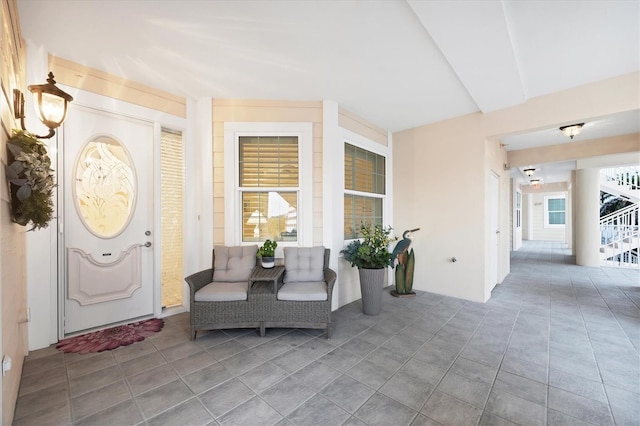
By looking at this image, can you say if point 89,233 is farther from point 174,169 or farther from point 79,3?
point 79,3

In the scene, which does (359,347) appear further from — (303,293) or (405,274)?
(405,274)

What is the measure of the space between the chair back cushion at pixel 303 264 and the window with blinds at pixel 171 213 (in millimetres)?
1561

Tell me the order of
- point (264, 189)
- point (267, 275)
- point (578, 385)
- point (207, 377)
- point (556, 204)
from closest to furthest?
1. point (578, 385)
2. point (207, 377)
3. point (267, 275)
4. point (264, 189)
5. point (556, 204)

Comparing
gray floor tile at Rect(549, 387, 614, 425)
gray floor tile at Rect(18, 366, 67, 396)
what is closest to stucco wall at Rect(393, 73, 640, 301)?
gray floor tile at Rect(549, 387, 614, 425)

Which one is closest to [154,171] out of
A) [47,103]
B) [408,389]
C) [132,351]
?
[47,103]

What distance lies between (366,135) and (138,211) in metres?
3.49

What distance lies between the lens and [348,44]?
2434 millimetres

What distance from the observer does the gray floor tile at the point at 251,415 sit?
164 centimetres

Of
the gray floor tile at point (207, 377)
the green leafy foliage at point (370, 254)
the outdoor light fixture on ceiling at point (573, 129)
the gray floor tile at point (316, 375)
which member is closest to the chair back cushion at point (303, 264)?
the green leafy foliage at point (370, 254)

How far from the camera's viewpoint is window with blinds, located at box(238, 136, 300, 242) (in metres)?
3.61

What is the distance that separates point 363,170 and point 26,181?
12.6 ft

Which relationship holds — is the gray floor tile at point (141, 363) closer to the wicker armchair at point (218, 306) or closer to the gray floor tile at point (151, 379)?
the gray floor tile at point (151, 379)

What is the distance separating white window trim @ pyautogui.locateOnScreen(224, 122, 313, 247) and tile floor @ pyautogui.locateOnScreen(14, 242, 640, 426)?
1.24 meters

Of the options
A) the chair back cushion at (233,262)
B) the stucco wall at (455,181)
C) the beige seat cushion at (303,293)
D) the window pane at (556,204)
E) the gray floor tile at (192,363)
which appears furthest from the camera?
the window pane at (556,204)
